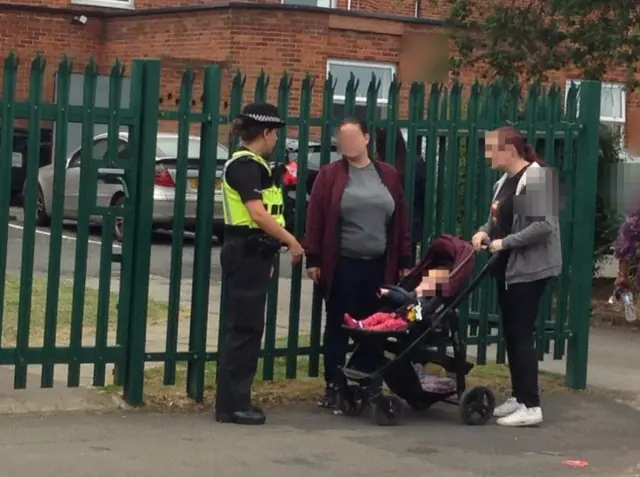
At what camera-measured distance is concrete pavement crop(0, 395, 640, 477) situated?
20.7 feet

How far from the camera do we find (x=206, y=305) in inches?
294

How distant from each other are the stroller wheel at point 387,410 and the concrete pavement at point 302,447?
80 millimetres

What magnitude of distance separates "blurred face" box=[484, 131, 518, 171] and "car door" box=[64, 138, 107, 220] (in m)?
2.30

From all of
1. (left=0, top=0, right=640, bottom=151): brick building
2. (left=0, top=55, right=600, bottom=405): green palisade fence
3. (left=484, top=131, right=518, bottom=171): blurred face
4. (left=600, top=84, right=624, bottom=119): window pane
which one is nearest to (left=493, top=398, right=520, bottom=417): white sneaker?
(left=0, top=55, right=600, bottom=405): green palisade fence

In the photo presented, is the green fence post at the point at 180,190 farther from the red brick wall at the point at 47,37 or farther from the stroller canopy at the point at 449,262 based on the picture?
the red brick wall at the point at 47,37

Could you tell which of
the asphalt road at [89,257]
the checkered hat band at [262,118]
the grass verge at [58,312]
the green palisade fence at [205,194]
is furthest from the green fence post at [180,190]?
the asphalt road at [89,257]

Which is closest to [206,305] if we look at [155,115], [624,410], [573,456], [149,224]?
[149,224]

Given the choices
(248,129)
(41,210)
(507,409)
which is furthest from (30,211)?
(507,409)

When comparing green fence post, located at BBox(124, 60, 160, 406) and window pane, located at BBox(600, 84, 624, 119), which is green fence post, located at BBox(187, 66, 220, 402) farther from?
window pane, located at BBox(600, 84, 624, 119)

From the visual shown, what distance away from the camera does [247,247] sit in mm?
7082

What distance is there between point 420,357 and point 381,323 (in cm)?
33

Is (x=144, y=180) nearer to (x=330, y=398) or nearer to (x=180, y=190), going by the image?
(x=180, y=190)

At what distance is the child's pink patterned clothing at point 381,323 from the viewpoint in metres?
7.21

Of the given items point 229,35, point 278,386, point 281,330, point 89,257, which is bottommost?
point 278,386
